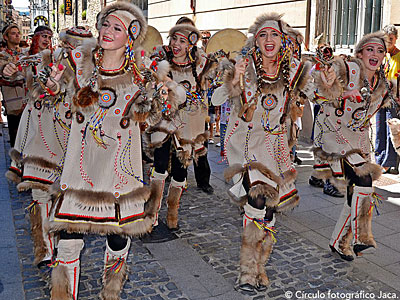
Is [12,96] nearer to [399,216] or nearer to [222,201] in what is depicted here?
[222,201]

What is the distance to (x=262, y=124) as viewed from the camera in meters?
4.02

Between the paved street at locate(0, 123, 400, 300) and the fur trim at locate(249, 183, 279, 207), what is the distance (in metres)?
0.78

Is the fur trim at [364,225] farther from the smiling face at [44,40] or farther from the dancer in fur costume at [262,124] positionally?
the smiling face at [44,40]

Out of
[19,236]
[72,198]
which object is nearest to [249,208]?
[72,198]

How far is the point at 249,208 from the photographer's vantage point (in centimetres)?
397

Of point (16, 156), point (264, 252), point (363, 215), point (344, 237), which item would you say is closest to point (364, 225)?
point (363, 215)

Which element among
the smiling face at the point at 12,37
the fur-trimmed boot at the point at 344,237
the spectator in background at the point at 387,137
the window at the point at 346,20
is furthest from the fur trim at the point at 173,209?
the window at the point at 346,20

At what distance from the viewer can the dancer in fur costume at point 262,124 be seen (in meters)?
3.97

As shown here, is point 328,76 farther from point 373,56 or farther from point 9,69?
point 9,69

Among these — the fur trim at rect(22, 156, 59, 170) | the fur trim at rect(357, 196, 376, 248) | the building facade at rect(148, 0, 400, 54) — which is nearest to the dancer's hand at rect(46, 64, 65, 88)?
the fur trim at rect(22, 156, 59, 170)

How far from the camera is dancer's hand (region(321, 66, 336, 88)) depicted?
164 inches

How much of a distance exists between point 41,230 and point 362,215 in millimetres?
3067

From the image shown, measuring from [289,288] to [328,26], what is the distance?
7.83 m

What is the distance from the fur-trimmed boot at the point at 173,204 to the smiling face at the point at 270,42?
216 cm
